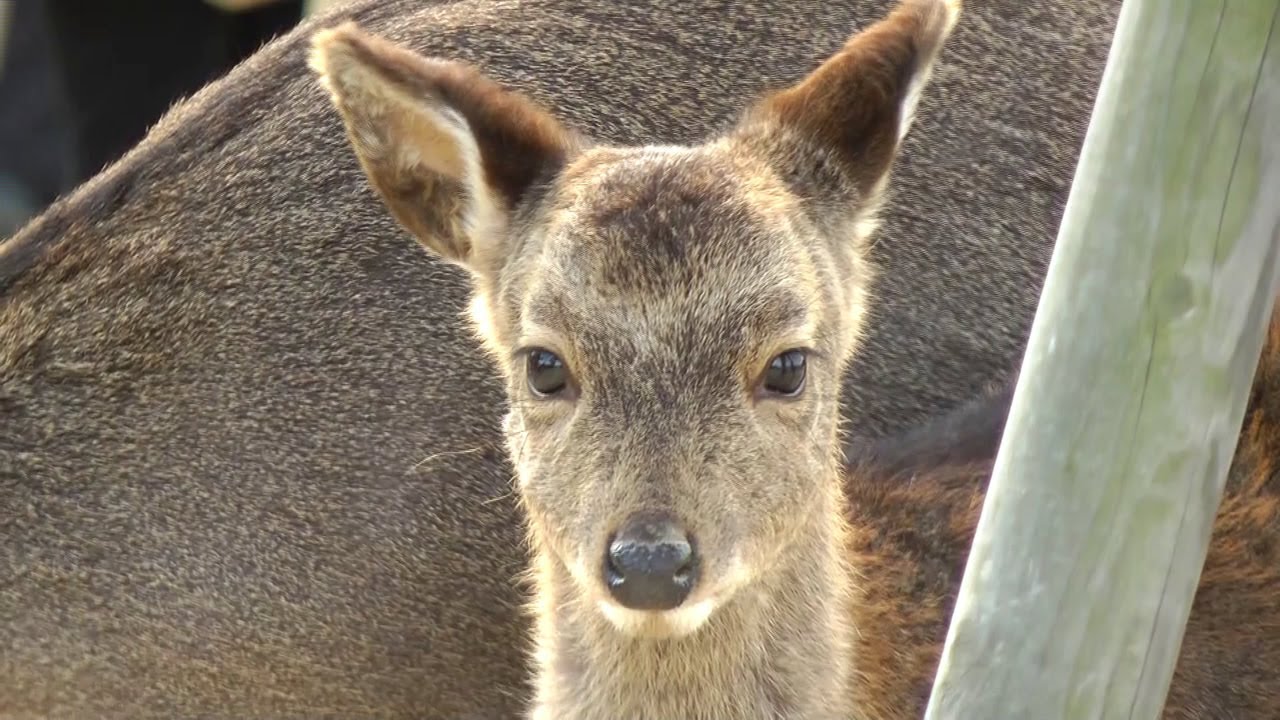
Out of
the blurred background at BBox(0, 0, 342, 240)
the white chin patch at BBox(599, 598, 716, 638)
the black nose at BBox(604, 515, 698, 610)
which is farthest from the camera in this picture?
the blurred background at BBox(0, 0, 342, 240)

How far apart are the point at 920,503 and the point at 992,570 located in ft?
5.09

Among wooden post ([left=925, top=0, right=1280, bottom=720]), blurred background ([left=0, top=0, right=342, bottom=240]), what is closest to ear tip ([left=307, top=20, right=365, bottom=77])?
wooden post ([left=925, top=0, right=1280, bottom=720])

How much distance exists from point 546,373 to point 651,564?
50 cm

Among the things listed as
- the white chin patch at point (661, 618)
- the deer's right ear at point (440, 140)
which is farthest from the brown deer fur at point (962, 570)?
the deer's right ear at point (440, 140)

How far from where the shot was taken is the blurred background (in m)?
8.87

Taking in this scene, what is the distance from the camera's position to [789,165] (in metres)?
3.89

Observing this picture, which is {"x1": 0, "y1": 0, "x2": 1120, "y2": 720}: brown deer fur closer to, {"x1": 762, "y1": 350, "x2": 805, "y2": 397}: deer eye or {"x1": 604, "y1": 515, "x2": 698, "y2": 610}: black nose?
{"x1": 762, "y1": 350, "x2": 805, "y2": 397}: deer eye

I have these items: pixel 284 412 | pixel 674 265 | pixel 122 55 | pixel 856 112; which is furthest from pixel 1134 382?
pixel 122 55

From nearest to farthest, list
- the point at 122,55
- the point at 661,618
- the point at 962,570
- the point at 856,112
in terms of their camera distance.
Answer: the point at 661,618
the point at 856,112
the point at 962,570
the point at 122,55

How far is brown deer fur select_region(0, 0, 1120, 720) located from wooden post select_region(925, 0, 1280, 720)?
7.25ft

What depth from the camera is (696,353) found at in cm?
343

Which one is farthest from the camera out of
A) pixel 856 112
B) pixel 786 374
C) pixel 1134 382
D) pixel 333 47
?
pixel 856 112

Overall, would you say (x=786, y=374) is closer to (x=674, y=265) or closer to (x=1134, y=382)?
(x=674, y=265)

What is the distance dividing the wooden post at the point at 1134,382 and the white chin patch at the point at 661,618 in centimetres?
43
